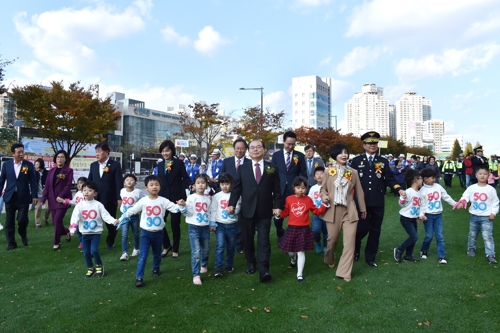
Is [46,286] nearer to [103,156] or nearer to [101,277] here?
[101,277]

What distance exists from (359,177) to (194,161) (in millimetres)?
7227

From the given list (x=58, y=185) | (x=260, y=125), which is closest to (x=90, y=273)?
(x=58, y=185)

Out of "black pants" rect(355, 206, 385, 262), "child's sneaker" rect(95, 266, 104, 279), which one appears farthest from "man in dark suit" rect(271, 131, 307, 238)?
"child's sneaker" rect(95, 266, 104, 279)

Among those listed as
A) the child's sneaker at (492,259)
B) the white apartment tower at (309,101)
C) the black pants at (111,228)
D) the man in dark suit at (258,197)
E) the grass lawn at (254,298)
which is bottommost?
the grass lawn at (254,298)

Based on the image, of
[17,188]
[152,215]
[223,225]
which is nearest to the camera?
[152,215]

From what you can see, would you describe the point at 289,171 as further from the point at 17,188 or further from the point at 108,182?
the point at 17,188

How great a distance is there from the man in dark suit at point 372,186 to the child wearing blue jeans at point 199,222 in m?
2.38

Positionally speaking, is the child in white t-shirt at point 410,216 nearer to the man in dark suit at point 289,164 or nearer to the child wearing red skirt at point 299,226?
the child wearing red skirt at point 299,226

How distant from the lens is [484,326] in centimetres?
374

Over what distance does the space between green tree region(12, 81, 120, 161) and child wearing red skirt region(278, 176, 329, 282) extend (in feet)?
63.0

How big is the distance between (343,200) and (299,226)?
2.37 ft

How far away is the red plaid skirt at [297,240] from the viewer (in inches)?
208

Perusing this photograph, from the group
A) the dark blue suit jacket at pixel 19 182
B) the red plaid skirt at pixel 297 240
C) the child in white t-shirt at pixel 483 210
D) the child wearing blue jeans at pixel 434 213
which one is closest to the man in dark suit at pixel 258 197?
the red plaid skirt at pixel 297 240

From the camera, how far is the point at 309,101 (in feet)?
335
